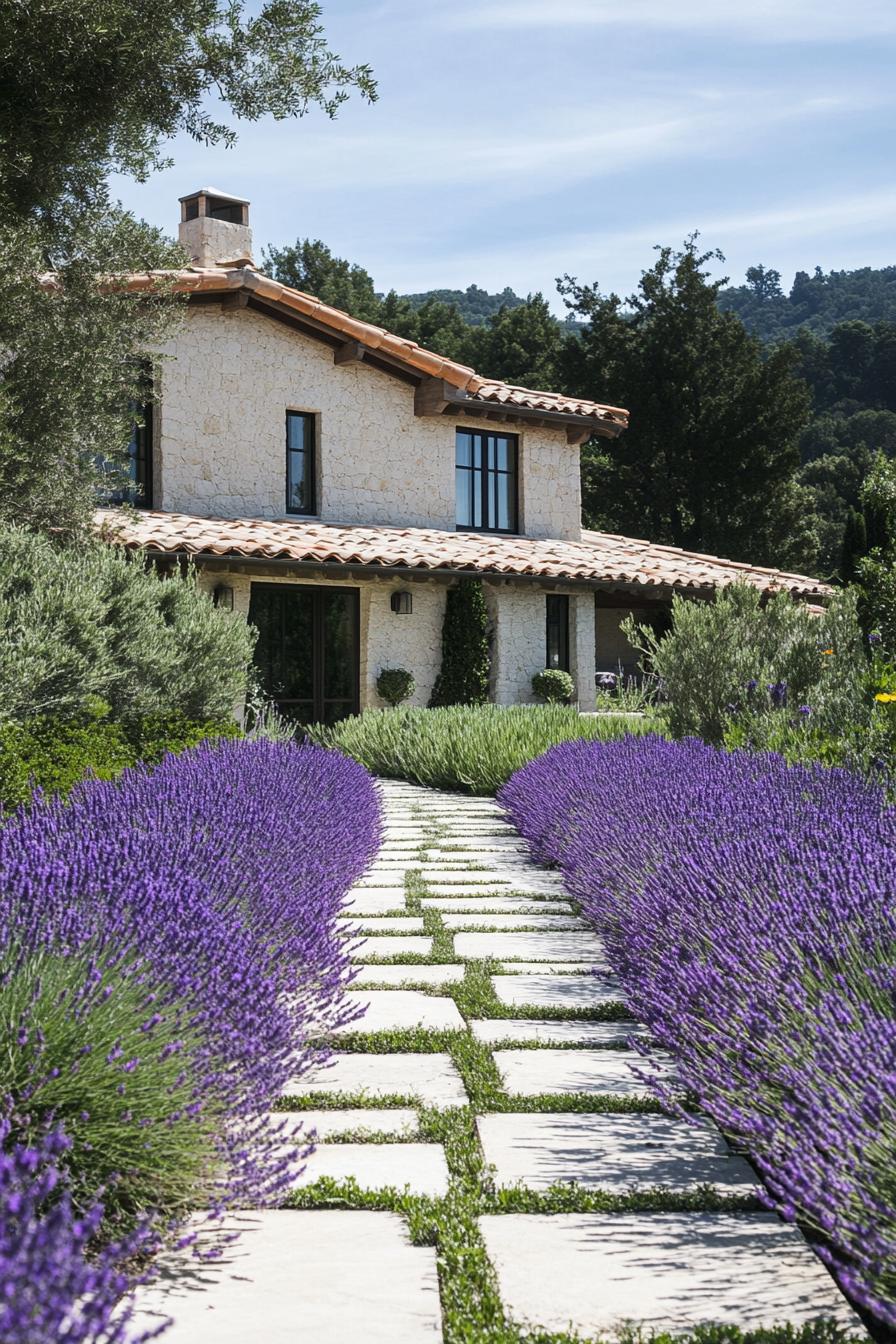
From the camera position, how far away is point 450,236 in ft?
48.9

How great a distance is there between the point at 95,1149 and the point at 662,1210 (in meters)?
1.06

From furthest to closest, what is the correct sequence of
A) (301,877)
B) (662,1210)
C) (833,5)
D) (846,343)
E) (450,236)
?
(846,343) < (450,236) < (833,5) < (301,877) < (662,1210)

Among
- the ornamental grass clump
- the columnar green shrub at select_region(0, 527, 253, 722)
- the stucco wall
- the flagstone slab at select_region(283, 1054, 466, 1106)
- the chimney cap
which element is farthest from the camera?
the chimney cap

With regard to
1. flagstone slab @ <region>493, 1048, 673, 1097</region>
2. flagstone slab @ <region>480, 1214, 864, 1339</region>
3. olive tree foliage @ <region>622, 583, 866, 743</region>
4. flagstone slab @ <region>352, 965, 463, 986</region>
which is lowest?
flagstone slab @ <region>352, 965, 463, 986</region>

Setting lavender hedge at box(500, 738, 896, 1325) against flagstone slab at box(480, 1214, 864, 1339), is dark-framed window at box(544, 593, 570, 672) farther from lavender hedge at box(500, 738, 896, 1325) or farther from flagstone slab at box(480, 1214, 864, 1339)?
flagstone slab at box(480, 1214, 864, 1339)

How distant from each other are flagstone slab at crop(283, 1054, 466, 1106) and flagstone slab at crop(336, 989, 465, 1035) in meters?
0.20

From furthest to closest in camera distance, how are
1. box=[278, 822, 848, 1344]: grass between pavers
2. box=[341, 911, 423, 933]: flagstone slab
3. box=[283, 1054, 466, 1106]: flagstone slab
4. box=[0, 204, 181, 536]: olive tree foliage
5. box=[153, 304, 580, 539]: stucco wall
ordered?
box=[153, 304, 580, 539]: stucco wall
box=[0, 204, 181, 536]: olive tree foliage
box=[341, 911, 423, 933]: flagstone slab
box=[283, 1054, 466, 1106]: flagstone slab
box=[278, 822, 848, 1344]: grass between pavers

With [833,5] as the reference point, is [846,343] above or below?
above

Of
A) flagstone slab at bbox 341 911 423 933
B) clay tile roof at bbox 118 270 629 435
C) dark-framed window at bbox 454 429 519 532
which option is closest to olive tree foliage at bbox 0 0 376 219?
clay tile roof at bbox 118 270 629 435

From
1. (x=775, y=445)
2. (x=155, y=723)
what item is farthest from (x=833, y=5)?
(x=775, y=445)

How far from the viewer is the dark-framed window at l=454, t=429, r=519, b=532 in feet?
56.2

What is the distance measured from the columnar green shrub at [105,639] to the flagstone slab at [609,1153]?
474 cm

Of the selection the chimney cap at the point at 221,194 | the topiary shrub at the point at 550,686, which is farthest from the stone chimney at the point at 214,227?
the topiary shrub at the point at 550,686

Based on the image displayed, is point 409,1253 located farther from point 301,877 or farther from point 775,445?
point 775,445
